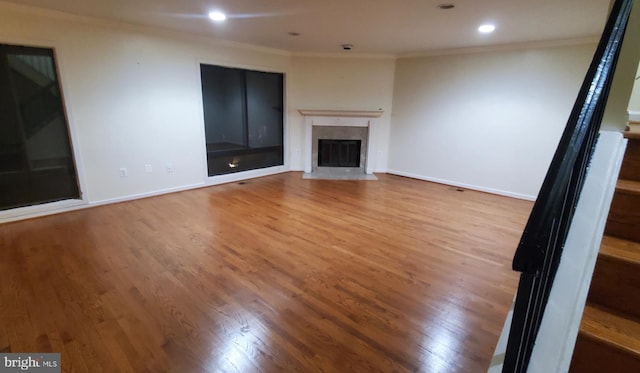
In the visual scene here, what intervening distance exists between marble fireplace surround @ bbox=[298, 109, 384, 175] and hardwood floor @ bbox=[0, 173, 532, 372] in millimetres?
2435

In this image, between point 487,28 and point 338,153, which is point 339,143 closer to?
point 338,153

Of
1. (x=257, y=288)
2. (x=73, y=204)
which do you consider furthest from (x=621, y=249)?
(x=73, y=204)

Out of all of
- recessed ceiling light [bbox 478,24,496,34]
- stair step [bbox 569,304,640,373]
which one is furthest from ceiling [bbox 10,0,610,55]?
stair step [bbox 569,304,640,373]

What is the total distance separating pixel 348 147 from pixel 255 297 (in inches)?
188

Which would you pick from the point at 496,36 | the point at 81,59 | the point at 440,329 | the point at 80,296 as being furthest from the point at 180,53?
the point at 440,329

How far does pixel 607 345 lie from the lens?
96 centimetres

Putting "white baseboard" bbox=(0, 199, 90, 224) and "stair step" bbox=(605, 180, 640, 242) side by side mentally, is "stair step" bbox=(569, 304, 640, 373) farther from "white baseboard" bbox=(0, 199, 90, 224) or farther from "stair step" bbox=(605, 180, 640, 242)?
"white baseboard" bbox=(0, 199, 90, 224)

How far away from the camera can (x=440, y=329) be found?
198 cm

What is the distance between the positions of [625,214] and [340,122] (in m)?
5.34

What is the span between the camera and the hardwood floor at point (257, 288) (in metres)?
1.76

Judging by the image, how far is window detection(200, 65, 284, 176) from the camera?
5312 mm

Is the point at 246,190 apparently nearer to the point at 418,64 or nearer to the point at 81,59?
the point at 81,59

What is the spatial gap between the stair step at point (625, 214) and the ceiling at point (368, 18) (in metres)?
2.39

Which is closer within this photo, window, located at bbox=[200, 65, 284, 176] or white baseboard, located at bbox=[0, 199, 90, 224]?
white baseboard, located at bbox=[0, 199, 90, 224]
